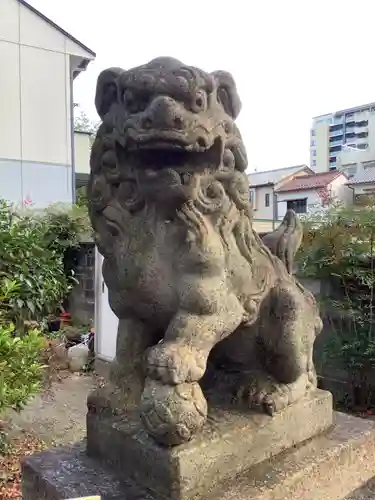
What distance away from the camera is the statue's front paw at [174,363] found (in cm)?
111

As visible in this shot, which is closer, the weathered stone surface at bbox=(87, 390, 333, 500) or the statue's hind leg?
the weathered stone surface at bbox=(87, 390, 333, 500)

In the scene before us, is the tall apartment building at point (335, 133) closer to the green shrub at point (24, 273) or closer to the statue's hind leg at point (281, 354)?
the green shrub at point (24, 273)

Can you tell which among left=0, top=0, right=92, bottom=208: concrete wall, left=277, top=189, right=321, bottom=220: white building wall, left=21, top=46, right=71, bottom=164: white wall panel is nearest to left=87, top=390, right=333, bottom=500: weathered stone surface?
left=0, top=0, right=92, bottom=208: concrete wall

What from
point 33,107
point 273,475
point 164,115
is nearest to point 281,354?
point 273,475

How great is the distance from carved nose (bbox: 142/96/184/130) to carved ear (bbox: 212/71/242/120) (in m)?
0.18

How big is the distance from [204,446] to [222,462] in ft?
0.24

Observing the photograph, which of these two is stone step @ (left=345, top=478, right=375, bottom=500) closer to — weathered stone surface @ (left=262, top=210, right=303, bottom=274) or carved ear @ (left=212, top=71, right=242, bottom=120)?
weathered stone surface @ (left=262, top=210, right=303, bottom=274)

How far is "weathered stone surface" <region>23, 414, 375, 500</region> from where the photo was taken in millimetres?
1167

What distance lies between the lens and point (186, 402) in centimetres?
110

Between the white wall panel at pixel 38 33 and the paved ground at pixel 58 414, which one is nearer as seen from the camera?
the paved ground at pixel 58 414

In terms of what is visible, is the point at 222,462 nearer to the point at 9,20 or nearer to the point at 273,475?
the point at 273,475

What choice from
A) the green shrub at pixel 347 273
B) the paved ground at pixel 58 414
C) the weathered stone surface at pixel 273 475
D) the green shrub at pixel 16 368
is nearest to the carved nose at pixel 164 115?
the weathered stone surface at pixel 273 475

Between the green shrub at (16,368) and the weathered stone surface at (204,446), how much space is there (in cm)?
130

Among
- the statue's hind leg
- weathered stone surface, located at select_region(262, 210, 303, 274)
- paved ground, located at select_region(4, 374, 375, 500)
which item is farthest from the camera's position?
paved ground, located at select_region(4, 374, 375, 500)
